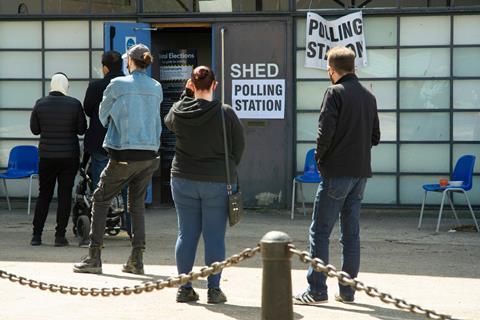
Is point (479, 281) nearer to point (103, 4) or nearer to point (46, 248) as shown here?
point (46, 248)

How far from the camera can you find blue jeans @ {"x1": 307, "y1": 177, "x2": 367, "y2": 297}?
7.60 metres

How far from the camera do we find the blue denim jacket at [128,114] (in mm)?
8656

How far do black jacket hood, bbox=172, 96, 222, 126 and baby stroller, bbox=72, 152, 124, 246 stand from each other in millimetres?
3262

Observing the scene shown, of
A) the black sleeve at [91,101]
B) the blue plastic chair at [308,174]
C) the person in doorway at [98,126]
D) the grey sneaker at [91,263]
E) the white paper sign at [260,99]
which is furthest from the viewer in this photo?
the white paper sign at [260,99]

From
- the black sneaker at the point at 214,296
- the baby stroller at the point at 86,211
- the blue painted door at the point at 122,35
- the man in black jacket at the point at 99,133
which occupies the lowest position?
the black sneaker at the point at 214,296

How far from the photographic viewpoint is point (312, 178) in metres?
13.0

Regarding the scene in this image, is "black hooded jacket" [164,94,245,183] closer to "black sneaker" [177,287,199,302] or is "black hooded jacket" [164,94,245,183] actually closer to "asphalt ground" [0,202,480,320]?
"black sneaker" [177,287,199,302]

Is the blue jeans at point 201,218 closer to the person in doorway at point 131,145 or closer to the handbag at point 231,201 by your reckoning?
the handbag at point 231,201

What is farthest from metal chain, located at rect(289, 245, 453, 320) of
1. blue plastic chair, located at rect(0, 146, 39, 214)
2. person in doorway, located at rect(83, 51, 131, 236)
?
blue plastic chair, located at rect(0, 146, 39, 214)

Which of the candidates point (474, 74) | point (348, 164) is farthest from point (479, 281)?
point (474, 74)

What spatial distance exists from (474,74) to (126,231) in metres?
5.41

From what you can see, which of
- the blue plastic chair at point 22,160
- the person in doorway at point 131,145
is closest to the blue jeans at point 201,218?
the person in doorway at point 131,145

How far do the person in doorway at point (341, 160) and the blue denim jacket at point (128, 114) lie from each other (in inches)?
71.1

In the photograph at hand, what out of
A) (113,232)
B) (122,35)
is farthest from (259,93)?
(113,232)
